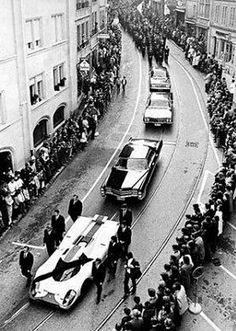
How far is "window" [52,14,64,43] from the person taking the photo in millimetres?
29688

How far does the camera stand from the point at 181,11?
223ft

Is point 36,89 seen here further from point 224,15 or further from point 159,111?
point 224,15

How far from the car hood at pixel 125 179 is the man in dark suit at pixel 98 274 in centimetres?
661

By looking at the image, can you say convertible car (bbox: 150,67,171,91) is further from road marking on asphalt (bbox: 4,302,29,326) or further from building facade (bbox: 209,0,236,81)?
road marking on asphalt (bbox: 4,302,29,326)

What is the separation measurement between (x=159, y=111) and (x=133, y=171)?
1074cm

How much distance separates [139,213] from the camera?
67.9ft

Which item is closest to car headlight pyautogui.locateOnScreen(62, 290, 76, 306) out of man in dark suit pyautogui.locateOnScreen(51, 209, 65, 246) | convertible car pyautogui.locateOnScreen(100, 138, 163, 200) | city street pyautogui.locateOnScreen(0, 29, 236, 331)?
city street pyautogui.locateOnScreen(0, 29, 236, 331)

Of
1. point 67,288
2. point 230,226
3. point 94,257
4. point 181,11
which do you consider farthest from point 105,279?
point 181,11

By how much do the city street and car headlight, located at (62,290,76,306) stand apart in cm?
36

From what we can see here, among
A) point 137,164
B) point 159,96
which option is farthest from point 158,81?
point 137,164

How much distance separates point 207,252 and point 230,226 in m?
2.84

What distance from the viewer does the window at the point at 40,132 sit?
2755 centimetres

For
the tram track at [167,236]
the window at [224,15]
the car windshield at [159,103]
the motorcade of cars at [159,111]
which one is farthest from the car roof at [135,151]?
the window at [224,15]

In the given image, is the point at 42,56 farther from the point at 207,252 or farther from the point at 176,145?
the point at 207,252
